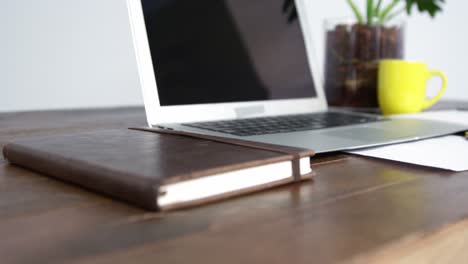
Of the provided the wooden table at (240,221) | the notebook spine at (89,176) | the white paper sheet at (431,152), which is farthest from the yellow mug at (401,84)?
the notebook spine at (89,176)

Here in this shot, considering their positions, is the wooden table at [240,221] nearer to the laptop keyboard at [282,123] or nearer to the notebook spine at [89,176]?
the notebook spine at [89,176]

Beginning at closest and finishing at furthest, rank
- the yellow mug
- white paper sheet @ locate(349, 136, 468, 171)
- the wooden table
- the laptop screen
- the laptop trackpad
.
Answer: the wooden table
white paper sheet @ locate(349, 136, 468, 171)
the laptop trackpad
the laptop screen
the yellow mug

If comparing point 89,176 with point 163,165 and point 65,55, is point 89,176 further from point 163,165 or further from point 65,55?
point 65,55

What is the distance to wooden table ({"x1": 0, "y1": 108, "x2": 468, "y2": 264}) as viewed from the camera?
0.91 feet

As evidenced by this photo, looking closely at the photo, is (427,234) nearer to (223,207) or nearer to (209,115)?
(223,207)

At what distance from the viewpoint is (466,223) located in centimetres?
35

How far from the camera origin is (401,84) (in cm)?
104

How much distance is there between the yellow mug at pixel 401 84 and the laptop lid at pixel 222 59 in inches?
6.2

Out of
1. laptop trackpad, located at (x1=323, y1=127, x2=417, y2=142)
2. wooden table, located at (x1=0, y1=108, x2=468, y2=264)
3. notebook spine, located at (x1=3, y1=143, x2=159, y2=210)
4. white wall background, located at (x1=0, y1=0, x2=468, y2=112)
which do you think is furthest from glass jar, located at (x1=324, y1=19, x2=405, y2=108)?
notebook spine, located at (x1=3, y1=143, x2=159, y2=210)

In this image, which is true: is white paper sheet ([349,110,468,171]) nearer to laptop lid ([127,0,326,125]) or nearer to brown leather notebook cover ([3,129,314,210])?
Result: brown leather notebook cover ([3,129,314,210])

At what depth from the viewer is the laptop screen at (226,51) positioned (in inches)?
29.8

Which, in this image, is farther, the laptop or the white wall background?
the white wall background

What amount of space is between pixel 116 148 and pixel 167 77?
29 cm

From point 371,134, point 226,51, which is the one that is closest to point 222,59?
point 226,51
